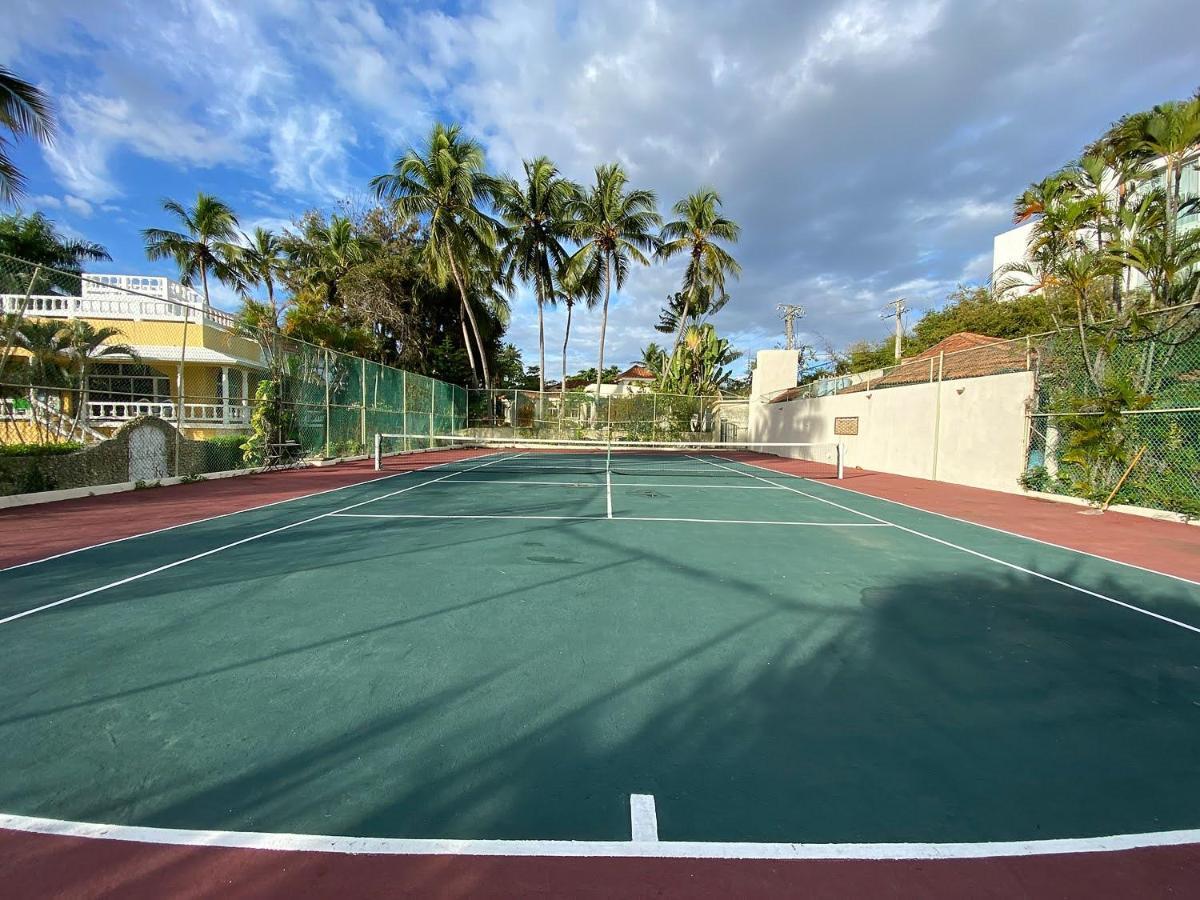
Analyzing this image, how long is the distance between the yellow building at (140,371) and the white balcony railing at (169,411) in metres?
0.02

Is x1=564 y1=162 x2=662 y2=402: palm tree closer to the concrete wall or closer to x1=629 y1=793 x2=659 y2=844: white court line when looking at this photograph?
the concrete wall

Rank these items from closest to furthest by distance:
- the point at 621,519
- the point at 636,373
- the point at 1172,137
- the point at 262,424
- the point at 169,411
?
the point at 621,519 < the point at 1172,137 < the point at 169,411 < the point at 262,424 < the point at 636,373

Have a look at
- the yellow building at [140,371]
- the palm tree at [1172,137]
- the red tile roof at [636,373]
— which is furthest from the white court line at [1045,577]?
the red tile roof at [636,373]

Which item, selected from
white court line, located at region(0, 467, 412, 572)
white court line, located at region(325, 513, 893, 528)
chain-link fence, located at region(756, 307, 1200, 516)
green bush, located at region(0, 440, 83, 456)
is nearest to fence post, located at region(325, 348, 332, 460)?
white court line, located at region(0, 467, 412, 572)

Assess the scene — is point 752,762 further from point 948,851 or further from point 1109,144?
point 1109,144

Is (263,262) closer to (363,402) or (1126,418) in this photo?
(363,402)

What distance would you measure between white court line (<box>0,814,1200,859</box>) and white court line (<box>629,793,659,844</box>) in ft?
0.10

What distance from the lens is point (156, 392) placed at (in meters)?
15.2

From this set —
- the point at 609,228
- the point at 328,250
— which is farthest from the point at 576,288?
the point at 328,250

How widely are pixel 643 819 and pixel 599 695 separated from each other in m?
1.02

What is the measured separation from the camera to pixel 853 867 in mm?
2068

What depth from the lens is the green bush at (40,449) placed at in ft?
29.6

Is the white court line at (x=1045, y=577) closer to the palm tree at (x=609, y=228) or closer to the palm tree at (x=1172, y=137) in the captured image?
the palm tree at (x=1172, y=137)

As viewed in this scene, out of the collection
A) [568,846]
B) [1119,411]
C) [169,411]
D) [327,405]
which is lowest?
[568,846]
